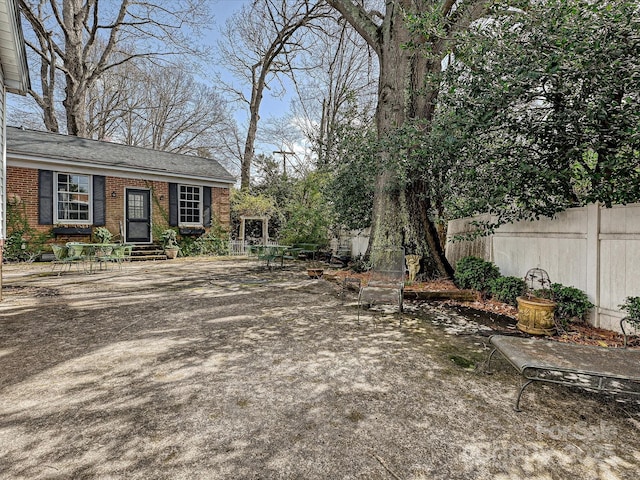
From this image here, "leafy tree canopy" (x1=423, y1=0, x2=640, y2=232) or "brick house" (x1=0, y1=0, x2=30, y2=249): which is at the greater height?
"brick house" (x1=0, y1=0, x2=30, y2=249)

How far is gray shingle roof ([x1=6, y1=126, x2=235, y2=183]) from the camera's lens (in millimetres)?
10234

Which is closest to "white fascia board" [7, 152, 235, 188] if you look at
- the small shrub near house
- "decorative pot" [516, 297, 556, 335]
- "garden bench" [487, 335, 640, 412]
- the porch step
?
the small shrub near house

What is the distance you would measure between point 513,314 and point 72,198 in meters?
12.8

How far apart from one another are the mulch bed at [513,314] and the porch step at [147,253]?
722 cm

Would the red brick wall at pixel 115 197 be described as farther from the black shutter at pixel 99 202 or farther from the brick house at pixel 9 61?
the brick house at pixel 9 61

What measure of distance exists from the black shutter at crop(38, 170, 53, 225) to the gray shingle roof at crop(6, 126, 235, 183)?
628mm

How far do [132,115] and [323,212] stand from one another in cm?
1679

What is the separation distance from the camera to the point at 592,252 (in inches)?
163

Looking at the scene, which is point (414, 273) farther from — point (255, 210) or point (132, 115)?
point (132, 115)

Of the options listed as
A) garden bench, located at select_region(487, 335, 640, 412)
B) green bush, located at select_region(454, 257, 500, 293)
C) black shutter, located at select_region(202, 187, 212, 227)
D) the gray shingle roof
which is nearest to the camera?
garden bench, located at select_region(487, 335, 640, 412)

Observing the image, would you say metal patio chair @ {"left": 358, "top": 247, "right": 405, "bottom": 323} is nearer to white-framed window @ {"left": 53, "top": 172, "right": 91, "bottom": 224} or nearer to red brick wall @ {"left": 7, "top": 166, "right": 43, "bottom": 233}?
white-framed window @ {"left": 53, "top": 172, "right": 91, "bottom": 224}

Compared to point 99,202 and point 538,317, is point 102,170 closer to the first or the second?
point 99,202

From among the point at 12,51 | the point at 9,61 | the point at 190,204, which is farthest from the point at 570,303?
the point at 190,204

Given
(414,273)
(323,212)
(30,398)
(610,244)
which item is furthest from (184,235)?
(610,244)
